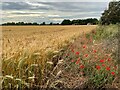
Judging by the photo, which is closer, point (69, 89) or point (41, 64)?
point (69, 89)

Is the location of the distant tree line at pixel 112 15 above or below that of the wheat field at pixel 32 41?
above

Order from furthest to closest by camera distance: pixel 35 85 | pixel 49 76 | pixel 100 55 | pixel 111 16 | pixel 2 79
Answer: pixel 111 16, pixel 100 55, pixel 49 76, pixel 35 85, pixel 2 79

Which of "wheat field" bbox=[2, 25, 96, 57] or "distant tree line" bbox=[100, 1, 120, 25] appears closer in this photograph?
"wheat field" bbox=[2, 25, 96, 57]

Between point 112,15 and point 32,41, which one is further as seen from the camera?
point 112,15

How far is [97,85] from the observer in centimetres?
474

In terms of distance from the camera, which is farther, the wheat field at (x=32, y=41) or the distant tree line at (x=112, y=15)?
the distant tree line at (x=112, y=15)

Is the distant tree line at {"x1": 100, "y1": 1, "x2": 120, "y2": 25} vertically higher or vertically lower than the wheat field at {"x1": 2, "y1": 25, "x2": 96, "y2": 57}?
higher

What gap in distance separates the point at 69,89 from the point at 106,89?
60 centimetres

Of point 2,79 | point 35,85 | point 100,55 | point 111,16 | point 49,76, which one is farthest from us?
point 111,16

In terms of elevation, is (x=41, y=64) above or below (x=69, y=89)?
above

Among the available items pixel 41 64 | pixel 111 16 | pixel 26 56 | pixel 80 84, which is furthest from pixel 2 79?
pixel 111 16

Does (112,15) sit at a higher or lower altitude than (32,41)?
higher

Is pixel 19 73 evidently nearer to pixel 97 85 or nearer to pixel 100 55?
pixel 97 85

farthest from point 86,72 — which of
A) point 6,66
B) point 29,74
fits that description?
point 6,66
